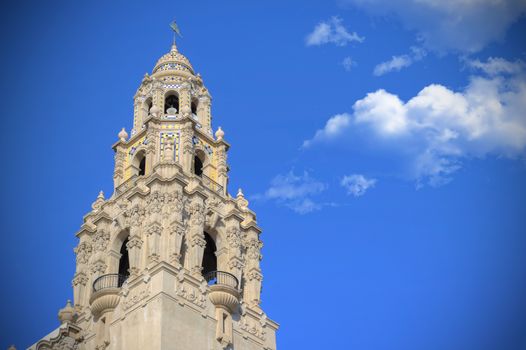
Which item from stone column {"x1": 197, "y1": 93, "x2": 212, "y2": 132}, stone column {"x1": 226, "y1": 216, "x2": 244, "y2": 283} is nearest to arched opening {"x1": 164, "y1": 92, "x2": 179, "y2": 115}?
stone column {"x1": 197, "y1": 93, "x2": 212, "y2": 132}

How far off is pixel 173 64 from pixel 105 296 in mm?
19899

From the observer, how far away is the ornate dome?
5938 centimetres

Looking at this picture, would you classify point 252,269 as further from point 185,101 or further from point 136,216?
point 185,101

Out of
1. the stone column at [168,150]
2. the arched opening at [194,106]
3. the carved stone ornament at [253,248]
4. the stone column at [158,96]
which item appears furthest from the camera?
the arched opening at [194,106]

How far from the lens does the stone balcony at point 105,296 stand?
149ft

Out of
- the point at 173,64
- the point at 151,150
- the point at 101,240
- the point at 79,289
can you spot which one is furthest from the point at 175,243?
the point at 173,64

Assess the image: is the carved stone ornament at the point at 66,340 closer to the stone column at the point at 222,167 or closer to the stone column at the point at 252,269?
the stone column at the point at 252,269

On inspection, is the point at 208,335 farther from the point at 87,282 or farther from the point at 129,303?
the point at 87,282

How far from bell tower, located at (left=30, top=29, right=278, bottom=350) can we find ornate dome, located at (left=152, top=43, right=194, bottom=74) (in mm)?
905

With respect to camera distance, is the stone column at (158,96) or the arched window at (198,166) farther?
the stone column at (158,96)

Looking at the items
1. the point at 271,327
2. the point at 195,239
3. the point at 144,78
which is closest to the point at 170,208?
the point at 195,239

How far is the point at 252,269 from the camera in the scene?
50.5m

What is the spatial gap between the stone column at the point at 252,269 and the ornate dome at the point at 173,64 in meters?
13.8

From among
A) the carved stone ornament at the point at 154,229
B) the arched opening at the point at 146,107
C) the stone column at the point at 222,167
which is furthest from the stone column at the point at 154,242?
the arched opening at the point at 146,107
